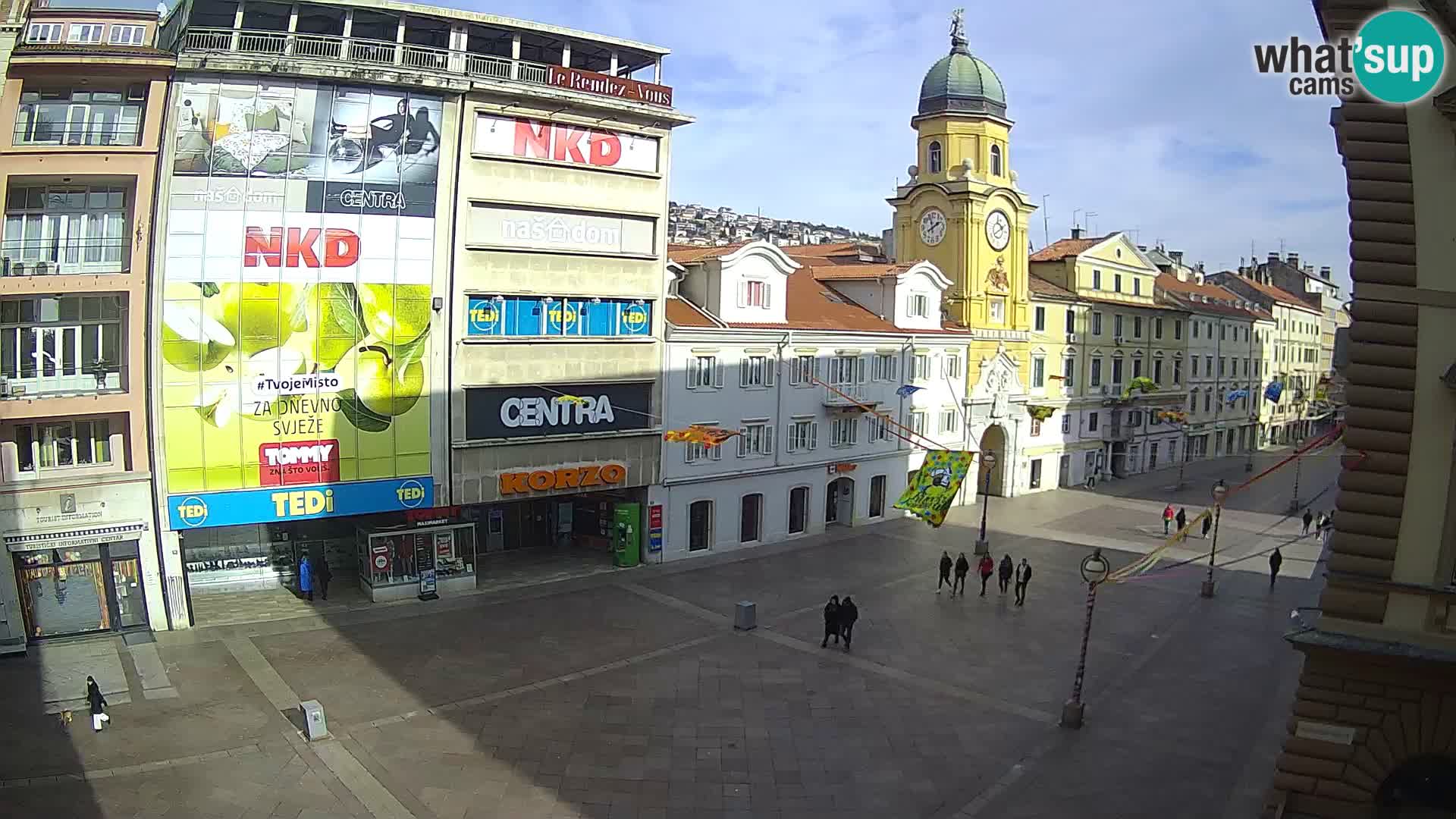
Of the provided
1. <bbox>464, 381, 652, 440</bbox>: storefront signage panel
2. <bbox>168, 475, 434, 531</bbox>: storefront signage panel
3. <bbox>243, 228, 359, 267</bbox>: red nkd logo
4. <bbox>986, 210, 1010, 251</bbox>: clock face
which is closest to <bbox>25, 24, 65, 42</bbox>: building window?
<bbox>243, 228, 359, 267</bbox>: red nkd logo

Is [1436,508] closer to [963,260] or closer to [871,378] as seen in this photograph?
[871,378]

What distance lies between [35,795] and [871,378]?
1378 inches

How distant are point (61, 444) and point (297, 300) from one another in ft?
24.2

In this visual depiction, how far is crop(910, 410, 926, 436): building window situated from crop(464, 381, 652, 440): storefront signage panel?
17379mm

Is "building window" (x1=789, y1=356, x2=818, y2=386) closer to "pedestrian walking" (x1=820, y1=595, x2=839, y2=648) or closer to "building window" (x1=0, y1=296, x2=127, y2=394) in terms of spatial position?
"pedestrian walking" (x1=820, y1=595, x2=839, y2=648)

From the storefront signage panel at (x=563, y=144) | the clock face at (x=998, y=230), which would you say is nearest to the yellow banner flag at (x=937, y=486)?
the storefront signage panel at (x=563, y=144)

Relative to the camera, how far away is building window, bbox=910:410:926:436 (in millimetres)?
48219

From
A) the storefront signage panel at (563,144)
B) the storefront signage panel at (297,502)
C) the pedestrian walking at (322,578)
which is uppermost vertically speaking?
the storefront signage panel at (563,144)

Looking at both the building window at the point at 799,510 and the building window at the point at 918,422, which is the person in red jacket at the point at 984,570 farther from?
the building window at the point at 918,422

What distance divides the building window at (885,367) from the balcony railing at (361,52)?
2076 cm

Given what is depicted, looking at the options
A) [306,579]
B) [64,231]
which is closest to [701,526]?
[306,579]

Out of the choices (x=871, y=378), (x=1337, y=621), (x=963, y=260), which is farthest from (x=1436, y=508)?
(x=963, y=260)

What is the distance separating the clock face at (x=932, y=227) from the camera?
52281 mm

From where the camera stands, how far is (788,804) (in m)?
17.7
